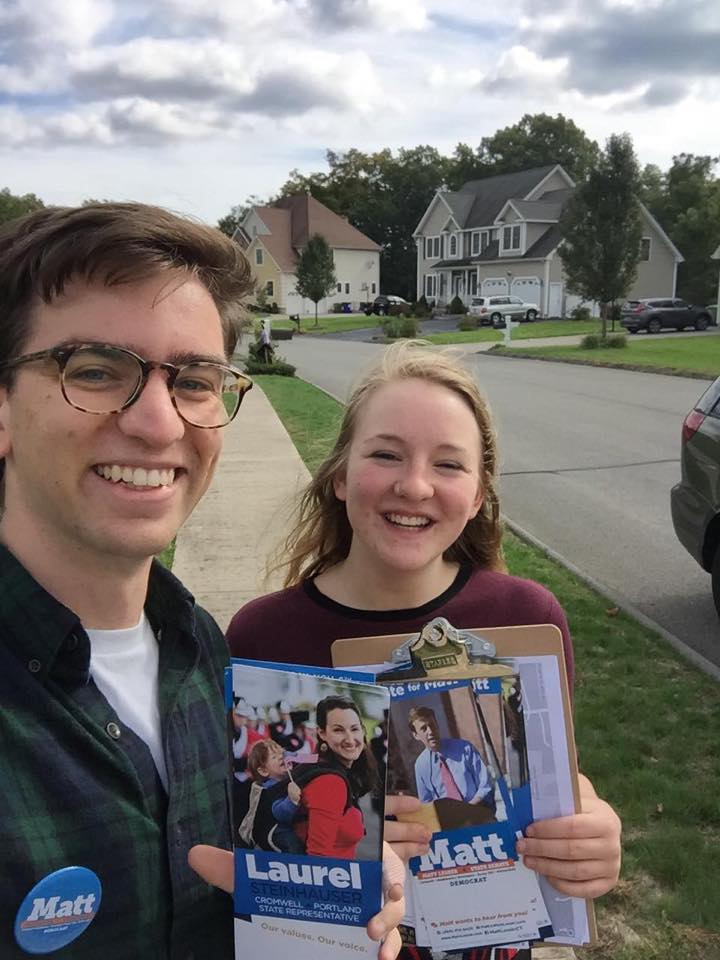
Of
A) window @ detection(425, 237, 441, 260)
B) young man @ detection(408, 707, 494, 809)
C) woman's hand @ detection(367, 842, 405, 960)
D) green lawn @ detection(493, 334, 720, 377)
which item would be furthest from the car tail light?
window @ detection(425, 237, 441, 260)

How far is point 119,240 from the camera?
4.60ft

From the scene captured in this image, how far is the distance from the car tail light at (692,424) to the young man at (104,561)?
480cm

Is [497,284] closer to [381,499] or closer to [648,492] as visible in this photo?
[648,492]

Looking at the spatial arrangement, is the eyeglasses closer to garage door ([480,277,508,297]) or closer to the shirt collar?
the shirt collar

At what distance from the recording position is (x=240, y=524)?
7629mm

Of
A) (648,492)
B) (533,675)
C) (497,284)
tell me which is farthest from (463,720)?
(497,284)

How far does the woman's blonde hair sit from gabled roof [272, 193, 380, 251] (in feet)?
216

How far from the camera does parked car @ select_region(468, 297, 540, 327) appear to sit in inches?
1743

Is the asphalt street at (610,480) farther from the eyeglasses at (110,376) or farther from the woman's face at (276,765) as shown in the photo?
the woman's face at (276,765)

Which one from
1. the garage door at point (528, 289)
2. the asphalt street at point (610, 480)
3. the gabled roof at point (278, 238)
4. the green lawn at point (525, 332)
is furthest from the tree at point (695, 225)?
the asphalt street at point (610, 480)

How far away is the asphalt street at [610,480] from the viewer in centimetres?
629

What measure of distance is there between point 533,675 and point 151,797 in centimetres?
68

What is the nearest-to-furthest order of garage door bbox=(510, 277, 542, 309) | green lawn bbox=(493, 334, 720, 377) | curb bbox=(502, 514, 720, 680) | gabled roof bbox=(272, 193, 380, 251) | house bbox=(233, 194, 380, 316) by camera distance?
curb bbox=(502, 514, 720, 680)
green lawn bbox=(493, 334, 720, 377)
garage door bbox=(510, 277, 542, 309)
house bbox=(233, 194, 380, 316)
gabled roof bbox=(272, 193, 380, 251)

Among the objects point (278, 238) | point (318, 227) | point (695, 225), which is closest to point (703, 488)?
point (695, 225)
